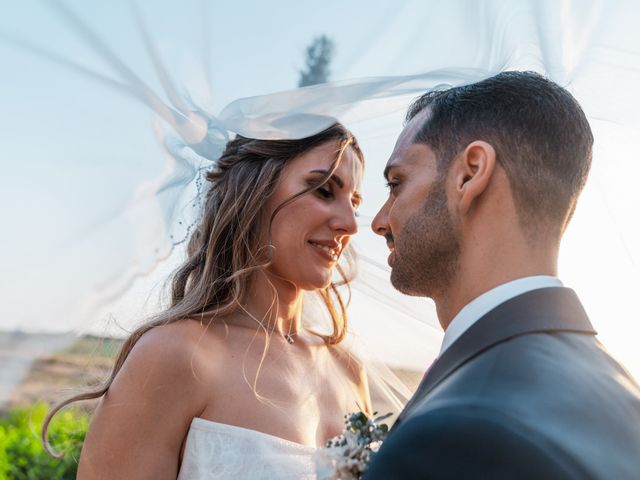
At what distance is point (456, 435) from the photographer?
1802mm

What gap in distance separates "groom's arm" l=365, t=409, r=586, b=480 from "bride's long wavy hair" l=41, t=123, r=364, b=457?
2.15 metres

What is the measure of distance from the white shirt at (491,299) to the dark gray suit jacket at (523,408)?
0.07 meters

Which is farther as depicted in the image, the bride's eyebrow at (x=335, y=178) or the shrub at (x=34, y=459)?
the shrub at (x=34, y=459)

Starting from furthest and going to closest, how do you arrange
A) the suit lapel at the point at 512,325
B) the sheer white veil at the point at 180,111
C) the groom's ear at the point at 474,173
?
the sheer white veil at the point at 180,111 → the groom's ear at the point at 474,173 → the suit lapel at the point at 512,325

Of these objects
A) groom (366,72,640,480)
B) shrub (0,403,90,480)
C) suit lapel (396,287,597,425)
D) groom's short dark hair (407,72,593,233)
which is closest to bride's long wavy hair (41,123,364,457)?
groom (366,72,640,480)

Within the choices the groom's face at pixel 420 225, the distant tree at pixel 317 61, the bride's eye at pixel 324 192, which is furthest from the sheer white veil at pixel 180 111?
the bride's eye at pixel 324 192

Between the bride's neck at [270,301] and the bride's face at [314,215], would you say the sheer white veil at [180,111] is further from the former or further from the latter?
the bride's neck at [270,301]

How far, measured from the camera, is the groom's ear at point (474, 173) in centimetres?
253

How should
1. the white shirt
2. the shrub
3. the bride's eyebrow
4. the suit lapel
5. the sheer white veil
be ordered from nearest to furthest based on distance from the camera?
the suit lapel, the white shirt, the sheer white veil, the bride's eyebrow, the shrub

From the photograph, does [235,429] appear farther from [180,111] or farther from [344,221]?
[180,111]

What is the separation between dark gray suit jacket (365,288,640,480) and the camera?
1.77 m

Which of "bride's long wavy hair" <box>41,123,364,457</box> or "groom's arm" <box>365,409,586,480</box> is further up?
"groom's arm" <box>365,409,586,480</box>

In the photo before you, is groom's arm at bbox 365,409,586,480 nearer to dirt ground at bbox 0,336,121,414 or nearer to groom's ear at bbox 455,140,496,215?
groom's ear at bbox 455,140,496,215

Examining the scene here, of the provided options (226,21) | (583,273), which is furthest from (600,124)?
(226,21)
